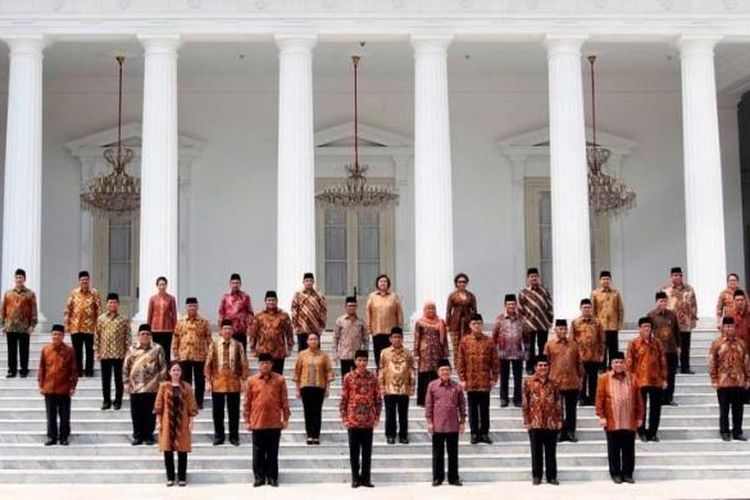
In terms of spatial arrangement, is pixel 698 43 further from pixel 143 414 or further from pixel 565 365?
pixel 143 414

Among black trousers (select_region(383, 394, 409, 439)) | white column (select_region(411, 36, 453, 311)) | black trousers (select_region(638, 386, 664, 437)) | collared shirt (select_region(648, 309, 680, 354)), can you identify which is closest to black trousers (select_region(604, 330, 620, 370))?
collared shirt (select_region(648, 309, 680, 354))

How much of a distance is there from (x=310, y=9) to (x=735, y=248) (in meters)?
11.7

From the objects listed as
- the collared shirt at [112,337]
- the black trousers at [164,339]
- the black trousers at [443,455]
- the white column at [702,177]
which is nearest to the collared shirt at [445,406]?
the black trousers at [443,455]

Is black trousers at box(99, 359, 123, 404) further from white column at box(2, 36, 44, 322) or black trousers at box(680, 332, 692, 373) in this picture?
black trousers at box(680, 332, 692, 373)

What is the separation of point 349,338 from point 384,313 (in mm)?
840

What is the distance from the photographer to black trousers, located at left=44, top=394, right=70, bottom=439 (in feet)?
44.6

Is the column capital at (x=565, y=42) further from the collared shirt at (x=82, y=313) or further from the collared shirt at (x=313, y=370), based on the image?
the collared shirt at (x=82, y=313)

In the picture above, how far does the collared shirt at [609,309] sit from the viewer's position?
15.8m

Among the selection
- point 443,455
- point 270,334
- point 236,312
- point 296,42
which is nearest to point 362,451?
point 443,455

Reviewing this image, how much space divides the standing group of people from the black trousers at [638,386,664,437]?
0.02m

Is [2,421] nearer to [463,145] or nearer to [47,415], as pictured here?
[47,415]

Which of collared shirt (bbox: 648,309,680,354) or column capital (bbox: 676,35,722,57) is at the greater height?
column capital (bbox: 676,35,722,57)

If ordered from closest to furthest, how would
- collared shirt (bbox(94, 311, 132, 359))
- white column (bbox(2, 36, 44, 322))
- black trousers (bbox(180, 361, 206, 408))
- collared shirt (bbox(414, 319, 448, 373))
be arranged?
collared shirt (bbox(414, 319, 448, 373))
black trousers (bbox(180, 361, 206, 408))
collared shirt (bbox(94, 311, 132, 359))
white column (bbox(2, 36, 44, 322))

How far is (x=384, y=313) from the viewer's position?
15.3 metres
